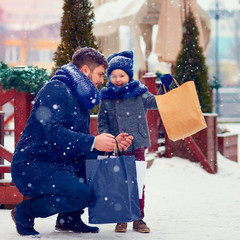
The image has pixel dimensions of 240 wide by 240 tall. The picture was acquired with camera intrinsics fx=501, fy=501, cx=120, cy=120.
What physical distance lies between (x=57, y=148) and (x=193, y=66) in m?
5.35

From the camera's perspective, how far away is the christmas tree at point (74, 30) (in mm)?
6297

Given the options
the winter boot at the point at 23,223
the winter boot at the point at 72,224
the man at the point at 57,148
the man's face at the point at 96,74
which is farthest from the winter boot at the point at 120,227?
the man's face at the point at 96,74

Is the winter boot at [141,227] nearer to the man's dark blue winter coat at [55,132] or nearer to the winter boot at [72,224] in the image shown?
the winter boot at [72,224]

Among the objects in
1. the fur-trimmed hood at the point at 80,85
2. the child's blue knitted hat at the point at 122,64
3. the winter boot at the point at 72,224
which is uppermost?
the child's blue knitted hat at the point at 122,64

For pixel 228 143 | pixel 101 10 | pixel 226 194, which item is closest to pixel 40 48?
pixel 101 10

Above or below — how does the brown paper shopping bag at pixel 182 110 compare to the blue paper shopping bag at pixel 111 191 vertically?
above

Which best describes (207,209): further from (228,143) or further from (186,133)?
(228,143)

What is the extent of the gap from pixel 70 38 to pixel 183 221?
2.93 meters

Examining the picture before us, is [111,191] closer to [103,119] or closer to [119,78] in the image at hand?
[103,119]

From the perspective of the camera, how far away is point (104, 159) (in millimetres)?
3393

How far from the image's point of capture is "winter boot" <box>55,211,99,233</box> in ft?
12.8

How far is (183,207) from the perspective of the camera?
5.25 meters

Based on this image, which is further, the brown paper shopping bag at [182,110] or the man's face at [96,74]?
the brown paper shopping bag at [182,110]

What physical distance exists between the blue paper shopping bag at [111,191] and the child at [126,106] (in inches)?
30.9
